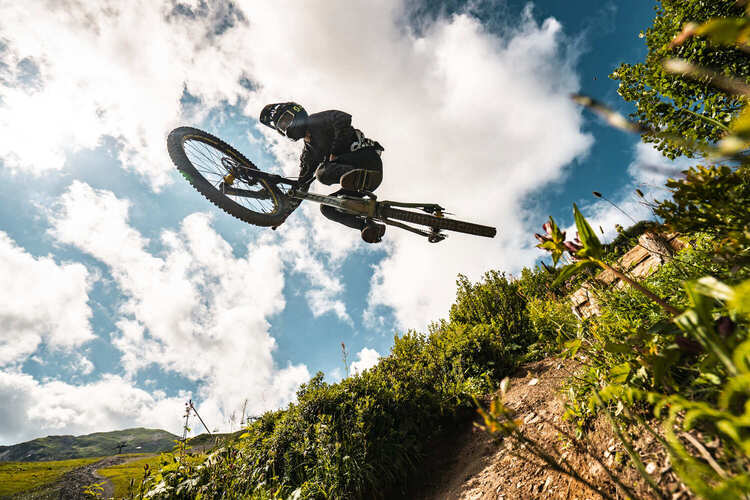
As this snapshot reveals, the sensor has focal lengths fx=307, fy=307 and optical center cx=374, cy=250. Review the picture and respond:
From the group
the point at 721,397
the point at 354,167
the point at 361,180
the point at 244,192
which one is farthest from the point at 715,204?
the point at 244,192

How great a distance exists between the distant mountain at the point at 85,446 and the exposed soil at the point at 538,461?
8934 cm

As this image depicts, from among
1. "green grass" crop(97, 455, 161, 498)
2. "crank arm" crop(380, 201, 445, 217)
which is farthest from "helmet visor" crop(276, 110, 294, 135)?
"green grass" crop(97, 455, 161, 498)

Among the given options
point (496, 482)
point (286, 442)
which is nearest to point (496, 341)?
point (496, 482)

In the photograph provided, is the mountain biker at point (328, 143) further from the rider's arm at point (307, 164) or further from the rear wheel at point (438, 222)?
the rear wheel at point (438, 222)

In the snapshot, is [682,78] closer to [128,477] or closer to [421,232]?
[421,232]

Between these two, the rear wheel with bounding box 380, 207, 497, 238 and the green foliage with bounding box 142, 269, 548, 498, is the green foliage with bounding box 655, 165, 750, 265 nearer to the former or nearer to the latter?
the green foliage with bounding box 142, 269, 548, 498

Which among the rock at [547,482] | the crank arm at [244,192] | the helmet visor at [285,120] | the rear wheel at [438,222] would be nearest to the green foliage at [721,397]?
the rock at [547,482]

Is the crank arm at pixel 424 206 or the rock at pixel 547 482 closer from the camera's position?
the rock at pixel 547 482

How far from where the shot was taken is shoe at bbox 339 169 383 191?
4.49 metres

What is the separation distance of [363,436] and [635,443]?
2.11m

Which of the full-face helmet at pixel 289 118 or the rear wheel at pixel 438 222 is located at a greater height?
the full-face helmet at pixel 289 118

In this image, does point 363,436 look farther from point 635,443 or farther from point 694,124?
point 694,124

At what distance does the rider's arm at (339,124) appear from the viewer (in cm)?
490

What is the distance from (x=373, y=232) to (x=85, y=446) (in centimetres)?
14460
